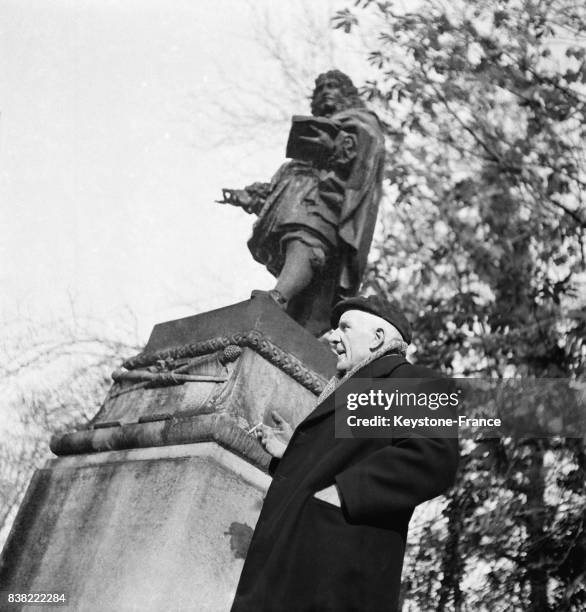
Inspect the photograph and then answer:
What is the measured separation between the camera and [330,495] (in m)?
2.04

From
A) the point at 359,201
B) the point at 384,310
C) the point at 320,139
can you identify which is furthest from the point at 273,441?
the point at 320,139

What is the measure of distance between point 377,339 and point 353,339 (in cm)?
8

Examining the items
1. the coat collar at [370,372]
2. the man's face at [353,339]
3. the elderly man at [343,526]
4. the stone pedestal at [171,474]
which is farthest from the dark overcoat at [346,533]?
the stone pedestal at [171,474]

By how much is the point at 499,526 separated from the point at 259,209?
346 cm

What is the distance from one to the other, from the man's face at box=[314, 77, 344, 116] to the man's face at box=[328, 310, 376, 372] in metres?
3.61

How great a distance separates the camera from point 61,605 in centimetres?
321

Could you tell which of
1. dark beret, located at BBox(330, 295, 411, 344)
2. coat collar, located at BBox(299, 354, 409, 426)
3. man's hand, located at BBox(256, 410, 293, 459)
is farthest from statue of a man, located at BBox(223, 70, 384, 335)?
coat collar, located at BBox(299, 354, 409, 426)

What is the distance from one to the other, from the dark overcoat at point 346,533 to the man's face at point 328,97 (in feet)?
A: 13.6

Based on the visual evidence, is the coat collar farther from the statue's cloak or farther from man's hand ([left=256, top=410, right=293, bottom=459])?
the statue's cloak

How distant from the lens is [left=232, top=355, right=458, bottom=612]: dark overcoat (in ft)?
6.38

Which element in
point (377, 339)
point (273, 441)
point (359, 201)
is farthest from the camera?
point (359, 201)

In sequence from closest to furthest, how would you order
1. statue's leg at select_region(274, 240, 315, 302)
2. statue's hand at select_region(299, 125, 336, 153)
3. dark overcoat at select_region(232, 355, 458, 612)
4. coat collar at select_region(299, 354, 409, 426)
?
dark overcoat at select_region(232, 355, 458, 612) < coat collar at select_region(299, 354, 409, 426) < statue's leg at select_region(274, 240, 315, 302) < statue's hand at select_region(299, 125, 336, 153)

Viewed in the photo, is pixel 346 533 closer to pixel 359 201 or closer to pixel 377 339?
pixel 377 339

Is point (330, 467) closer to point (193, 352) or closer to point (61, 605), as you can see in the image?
point (61, 605)
